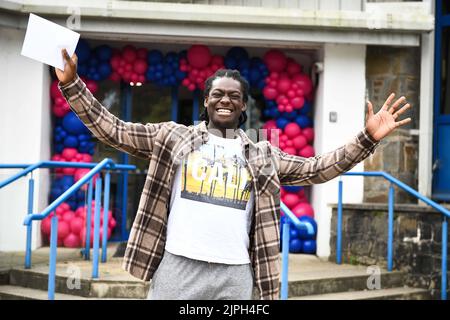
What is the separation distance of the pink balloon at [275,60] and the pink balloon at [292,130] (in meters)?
0.73

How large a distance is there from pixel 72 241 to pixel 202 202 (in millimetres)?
3817

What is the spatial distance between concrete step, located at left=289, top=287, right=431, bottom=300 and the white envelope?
3.70 metres

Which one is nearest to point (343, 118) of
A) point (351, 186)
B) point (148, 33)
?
point (351, 186)

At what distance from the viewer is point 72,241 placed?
17.9ft

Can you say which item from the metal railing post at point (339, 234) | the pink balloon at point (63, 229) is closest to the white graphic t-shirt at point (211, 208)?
the pink balloon at point (63, 229)

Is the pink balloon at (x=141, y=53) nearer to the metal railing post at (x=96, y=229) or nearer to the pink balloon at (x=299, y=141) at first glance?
the pink balloon at (x=299, y=141)

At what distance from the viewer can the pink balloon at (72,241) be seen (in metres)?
5.39

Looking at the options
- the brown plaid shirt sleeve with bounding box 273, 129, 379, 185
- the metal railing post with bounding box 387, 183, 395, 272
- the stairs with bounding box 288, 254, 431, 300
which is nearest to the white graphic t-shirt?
the brown plaid shirt sleeve with bounding box 273, 129, 379, 185

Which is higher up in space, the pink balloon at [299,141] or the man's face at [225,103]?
the pink balloon at [299,141]

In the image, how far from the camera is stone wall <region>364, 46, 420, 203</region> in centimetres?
674

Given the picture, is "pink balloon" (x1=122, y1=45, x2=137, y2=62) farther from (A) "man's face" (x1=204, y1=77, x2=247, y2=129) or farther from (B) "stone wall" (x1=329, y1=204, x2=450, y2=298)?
(A) "man's face" (x1=204, y1=77, x2=247, y2=129)

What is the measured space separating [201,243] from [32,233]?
11.4ft

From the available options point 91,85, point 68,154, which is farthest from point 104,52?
point 68,154
